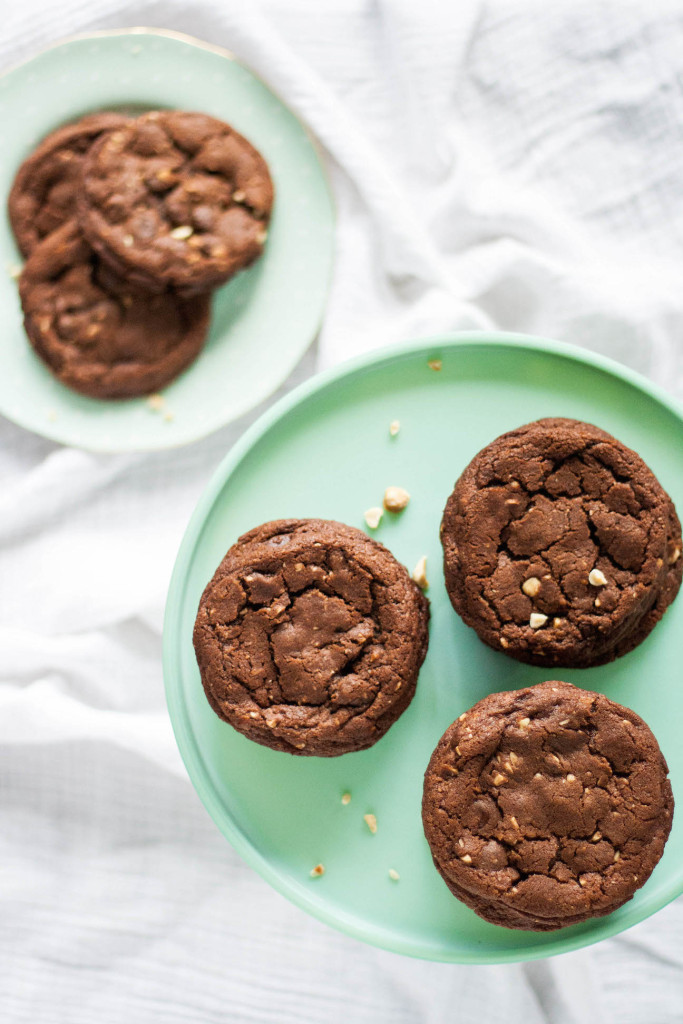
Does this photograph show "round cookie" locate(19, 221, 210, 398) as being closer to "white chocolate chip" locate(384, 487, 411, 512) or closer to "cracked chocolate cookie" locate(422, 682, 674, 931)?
"white chocolate chip" locate(384, 487, 411, 512)

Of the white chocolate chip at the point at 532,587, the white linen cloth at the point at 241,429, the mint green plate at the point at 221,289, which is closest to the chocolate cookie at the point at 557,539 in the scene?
the white chocolate chip at the point at 532,587

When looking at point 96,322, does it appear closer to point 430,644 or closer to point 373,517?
point 373,517

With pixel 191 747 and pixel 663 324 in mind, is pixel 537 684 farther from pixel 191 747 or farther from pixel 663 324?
pixel 663 324

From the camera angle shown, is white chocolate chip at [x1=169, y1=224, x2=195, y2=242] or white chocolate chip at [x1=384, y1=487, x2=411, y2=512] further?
white chocolate chip at [x1=169, y1=224, x2=195, y2=242]

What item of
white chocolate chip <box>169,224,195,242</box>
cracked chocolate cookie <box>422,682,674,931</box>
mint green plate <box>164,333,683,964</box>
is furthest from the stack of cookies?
cracked chocolate cookie <box>422,682,674,931</box>

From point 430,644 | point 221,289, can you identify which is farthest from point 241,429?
point 430,644

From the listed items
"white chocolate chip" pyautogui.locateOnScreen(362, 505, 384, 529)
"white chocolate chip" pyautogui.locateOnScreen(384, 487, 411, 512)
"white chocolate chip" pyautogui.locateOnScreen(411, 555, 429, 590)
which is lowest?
"white chocolate chip" pyautogui.locateOnScreen(411, 555, 429, 590)

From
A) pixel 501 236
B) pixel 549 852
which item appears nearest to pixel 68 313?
pixel 501 236

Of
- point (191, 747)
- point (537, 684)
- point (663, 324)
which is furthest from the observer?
point (663, 324)
